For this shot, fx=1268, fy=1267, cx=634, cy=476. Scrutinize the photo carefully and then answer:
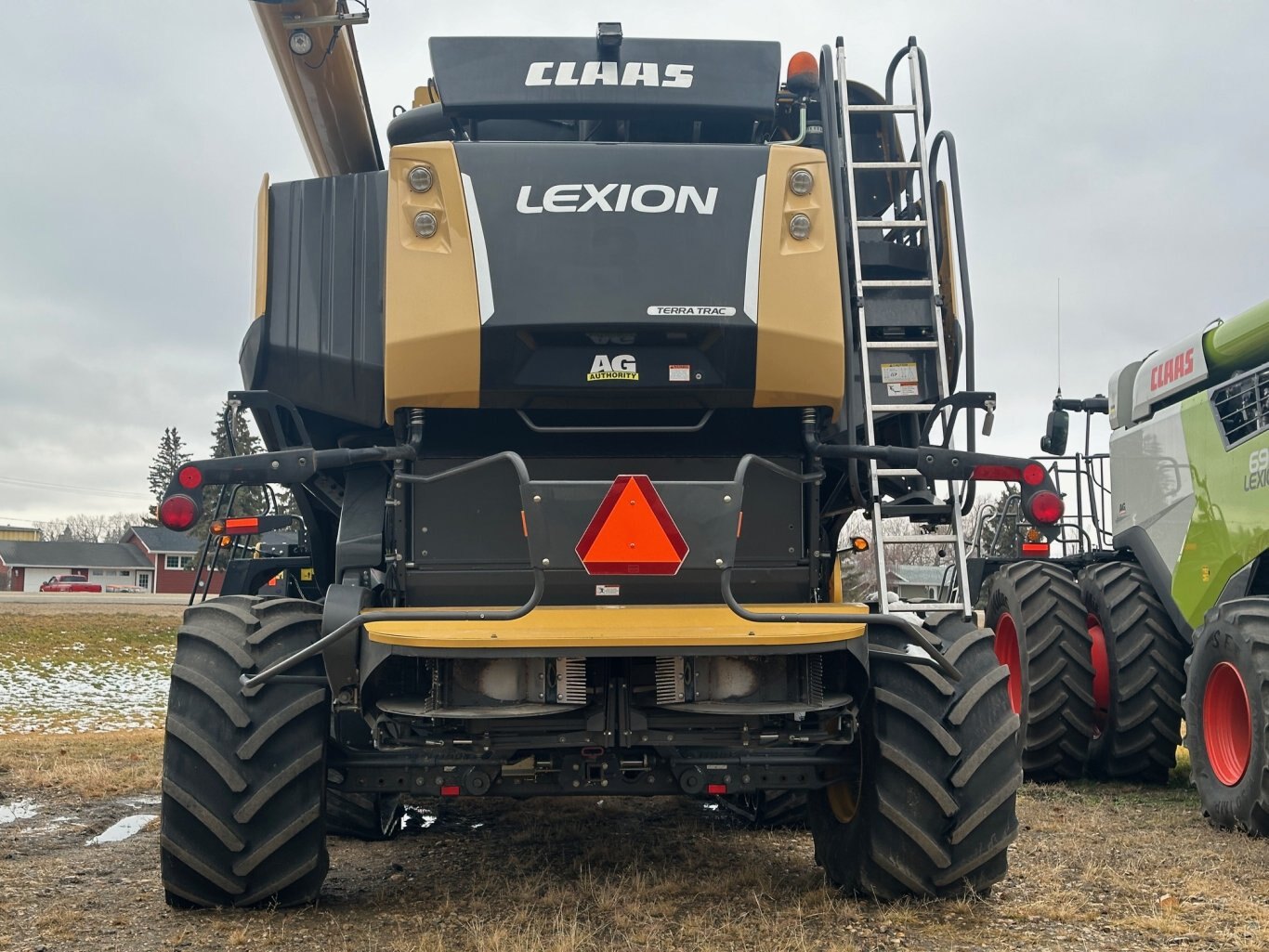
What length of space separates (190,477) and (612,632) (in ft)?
5.46

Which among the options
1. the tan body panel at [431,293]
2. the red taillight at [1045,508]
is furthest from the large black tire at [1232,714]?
the tan body panel at [431,293]

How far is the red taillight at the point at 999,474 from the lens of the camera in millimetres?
4848

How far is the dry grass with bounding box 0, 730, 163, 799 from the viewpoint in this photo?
7.84m

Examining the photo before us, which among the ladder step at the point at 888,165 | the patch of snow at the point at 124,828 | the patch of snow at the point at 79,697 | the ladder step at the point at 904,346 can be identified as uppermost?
the ladder step at the point at 888,165

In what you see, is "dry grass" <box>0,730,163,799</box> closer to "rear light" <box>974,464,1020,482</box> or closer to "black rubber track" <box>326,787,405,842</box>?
"black rubber track" <box>326,787,405,842</box>

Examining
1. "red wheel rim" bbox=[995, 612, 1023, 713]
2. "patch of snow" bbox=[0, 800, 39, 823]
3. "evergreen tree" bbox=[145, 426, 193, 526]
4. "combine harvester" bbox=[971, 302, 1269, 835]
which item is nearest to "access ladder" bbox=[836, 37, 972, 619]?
"combine harvester" bbox=[971, 302, 1269, 835]

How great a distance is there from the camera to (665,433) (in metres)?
5.02

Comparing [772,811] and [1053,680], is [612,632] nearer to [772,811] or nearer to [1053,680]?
[772,811]

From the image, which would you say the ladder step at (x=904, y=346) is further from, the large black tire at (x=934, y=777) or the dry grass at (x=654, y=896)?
the dry grass at (x=654, y=896)

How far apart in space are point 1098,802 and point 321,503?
4966mm

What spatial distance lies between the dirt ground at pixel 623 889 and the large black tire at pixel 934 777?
0.52 ft

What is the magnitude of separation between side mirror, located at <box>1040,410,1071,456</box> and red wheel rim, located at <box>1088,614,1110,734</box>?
1.35 m

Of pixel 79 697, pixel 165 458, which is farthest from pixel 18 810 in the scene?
pixel 165 458

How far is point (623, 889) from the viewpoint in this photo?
16.4 ft
